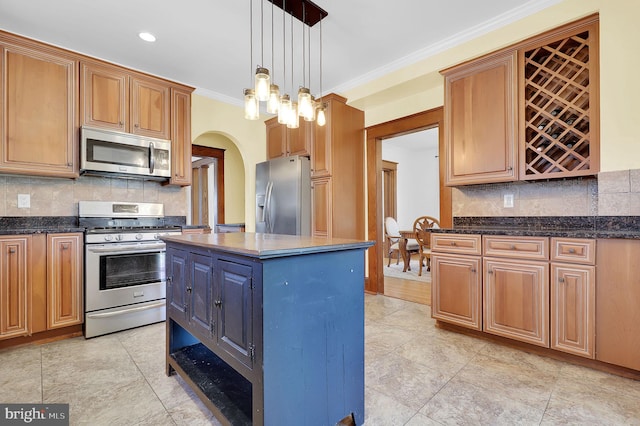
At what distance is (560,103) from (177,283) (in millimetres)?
3014

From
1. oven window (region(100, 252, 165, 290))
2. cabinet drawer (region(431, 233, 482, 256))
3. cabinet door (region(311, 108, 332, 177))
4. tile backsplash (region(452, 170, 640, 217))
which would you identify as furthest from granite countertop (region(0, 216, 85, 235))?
tile backsplash (region(452, 170, 640, 217))

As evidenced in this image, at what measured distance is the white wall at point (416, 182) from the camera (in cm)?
733

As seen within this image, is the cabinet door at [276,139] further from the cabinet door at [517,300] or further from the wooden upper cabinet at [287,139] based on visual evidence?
the cabinet door at [517,300]

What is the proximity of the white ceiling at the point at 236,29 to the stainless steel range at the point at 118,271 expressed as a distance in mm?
1570

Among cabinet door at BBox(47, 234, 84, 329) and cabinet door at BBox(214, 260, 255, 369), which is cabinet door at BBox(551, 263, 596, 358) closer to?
cabinet door at BBox(214, 260, 255, 369)

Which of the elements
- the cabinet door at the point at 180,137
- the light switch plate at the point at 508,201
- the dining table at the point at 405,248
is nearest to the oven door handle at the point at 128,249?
the cabinet door at the point at 180,137

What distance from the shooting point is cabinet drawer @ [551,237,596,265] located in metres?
1.94

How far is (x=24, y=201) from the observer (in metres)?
2.76

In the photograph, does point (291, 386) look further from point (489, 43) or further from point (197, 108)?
point (197, 108)

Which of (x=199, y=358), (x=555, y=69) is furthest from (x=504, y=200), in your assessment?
Result: (x=199, y=358)

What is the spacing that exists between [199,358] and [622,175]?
3030 millimetres

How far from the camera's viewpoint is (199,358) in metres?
1.88

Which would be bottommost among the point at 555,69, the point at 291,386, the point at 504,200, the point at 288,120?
the point at 291,386

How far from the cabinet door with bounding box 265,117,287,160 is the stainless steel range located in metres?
1.77
